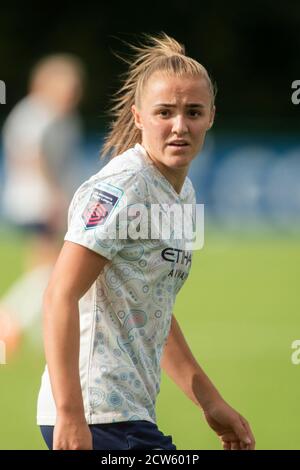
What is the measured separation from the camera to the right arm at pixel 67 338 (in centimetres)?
302

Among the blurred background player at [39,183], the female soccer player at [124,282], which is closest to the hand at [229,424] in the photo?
the female soccer player at [124,282]

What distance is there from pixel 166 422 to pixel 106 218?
3256 millimetres

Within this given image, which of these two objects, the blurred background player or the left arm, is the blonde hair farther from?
the blurred background player

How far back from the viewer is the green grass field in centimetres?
611

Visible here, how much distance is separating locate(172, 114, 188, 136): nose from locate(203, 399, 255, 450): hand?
89 centimetres

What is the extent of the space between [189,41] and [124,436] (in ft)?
69.9

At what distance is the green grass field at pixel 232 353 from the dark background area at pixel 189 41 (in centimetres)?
645

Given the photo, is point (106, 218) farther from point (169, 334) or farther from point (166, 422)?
point (166, 422)

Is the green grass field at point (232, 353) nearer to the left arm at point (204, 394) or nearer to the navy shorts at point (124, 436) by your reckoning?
the left arm at point (204, 394)

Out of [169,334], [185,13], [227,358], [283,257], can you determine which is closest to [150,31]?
[185,13]

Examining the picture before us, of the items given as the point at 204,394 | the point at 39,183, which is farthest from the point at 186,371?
the point at 39,183

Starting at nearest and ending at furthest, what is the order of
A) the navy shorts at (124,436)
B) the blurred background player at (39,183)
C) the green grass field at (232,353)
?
the navy shorts at (124,436)
the green grass field at (232,353)
the blurred background player at (39,183)

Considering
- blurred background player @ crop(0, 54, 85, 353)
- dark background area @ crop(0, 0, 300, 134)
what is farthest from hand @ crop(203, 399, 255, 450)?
dark background area @ crop(0, 0, 300, 134)

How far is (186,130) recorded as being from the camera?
343cm
